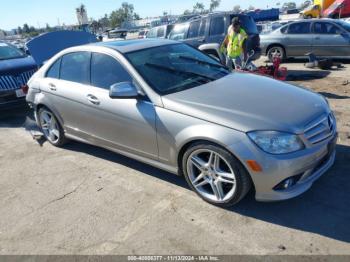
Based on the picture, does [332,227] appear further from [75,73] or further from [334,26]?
[334,26]

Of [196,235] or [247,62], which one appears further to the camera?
[247,62]

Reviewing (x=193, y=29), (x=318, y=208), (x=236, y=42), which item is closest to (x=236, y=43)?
(x=236, y=42)

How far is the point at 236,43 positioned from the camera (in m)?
7.94

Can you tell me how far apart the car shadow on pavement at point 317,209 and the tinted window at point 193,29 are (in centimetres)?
783

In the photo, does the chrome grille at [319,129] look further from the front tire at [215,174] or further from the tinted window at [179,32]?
the tinted window at [179,32]

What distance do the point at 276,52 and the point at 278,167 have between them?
958 cm

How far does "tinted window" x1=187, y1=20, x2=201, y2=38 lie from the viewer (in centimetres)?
1063

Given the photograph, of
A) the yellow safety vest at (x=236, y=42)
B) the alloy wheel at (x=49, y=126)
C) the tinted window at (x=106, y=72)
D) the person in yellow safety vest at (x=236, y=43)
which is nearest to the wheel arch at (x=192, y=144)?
the tinted window at (x=106, y=72)

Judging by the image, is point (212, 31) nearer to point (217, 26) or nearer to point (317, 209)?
point (217, 26)

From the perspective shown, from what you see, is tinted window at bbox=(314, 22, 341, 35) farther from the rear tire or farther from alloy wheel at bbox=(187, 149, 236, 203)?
alloy wheel at bbox=(187, 149, 236, 203)

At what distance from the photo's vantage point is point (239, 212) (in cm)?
335

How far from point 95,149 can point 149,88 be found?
2052 millimetres

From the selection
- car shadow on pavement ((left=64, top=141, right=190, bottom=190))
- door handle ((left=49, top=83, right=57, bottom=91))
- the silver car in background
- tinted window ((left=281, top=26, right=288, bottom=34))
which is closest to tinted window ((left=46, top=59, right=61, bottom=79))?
door handle ((left=49, top=83, right=57, bottom=91))

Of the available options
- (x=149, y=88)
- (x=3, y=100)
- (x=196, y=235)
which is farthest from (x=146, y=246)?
(x=3, y=100)
